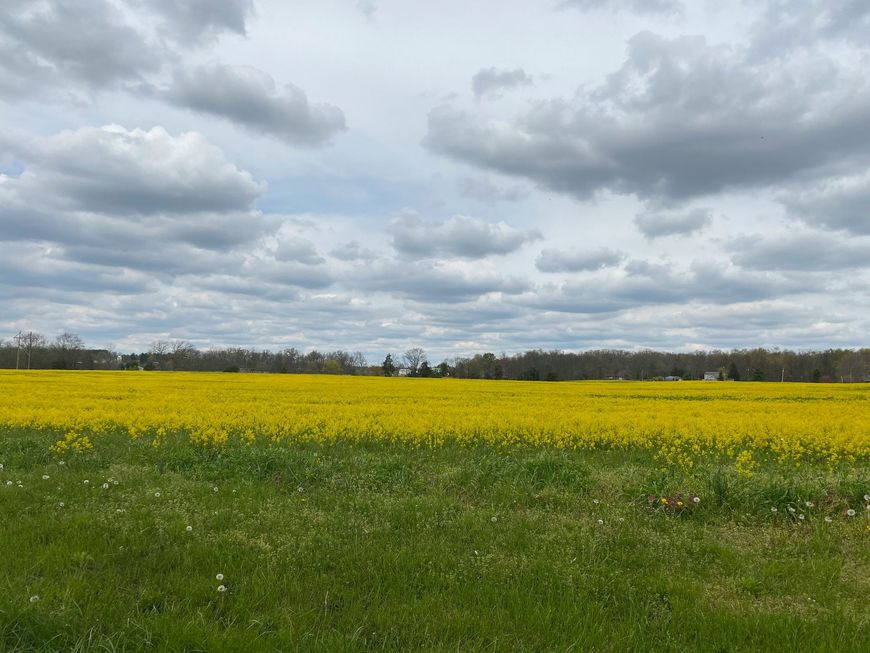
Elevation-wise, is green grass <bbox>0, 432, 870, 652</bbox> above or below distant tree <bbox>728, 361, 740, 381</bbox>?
→ below

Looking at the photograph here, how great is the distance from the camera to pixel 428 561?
5551mm

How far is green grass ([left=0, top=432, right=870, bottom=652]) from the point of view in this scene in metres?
4.15

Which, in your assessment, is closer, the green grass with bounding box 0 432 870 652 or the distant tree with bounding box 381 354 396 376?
→ the green grass with bounding box 0 432 870 652

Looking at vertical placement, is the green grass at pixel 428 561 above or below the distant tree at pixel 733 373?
below

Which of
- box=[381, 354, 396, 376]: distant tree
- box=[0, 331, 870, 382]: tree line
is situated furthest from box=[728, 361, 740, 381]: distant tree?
box=[381, 354, 396, 376]: distant tree

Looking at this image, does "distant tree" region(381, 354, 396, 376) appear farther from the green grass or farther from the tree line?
the green grass

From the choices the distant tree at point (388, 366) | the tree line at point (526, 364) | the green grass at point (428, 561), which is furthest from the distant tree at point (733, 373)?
the green grass at point (428, 561)

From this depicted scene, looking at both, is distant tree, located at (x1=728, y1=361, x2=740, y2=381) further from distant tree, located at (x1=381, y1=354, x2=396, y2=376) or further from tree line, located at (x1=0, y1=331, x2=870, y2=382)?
distant tree, located at (x1=381, y1=354, x2=396, y2=376)

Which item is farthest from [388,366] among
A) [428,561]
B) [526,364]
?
[428,561]

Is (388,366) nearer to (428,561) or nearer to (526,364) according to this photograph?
(526,364)

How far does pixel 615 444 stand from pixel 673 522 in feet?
22.5

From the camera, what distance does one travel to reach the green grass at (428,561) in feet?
13.6

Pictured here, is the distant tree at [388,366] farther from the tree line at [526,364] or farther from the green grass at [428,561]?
the green grass at [428,561]

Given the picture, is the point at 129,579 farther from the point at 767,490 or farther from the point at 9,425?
the point at 9,425
